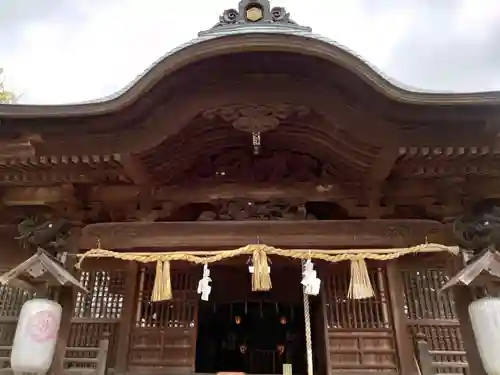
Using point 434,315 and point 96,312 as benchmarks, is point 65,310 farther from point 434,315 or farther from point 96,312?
point 434,315

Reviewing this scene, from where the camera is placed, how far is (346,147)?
5363 millimetres

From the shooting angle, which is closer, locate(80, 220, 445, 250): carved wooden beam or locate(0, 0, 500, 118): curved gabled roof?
locate(0, 0, 500, 118): curved gabled roof

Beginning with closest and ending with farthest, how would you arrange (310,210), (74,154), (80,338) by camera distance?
(74,154), (80,338), (310,210)

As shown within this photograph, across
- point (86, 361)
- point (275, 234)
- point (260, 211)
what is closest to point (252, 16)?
point (260, 211)

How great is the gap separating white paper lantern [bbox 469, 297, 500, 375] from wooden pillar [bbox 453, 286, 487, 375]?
0.75ft

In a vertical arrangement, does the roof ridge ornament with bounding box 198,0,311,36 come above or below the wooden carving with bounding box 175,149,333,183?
above

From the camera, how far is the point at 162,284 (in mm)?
5156

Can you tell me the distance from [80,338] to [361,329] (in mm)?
3269

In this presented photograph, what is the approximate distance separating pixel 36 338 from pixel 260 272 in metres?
2.35

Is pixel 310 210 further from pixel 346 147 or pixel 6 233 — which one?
pixel 6 233

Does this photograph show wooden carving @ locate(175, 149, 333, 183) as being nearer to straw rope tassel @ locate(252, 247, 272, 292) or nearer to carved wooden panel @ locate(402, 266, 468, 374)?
straw rope tassel @ locate(252, 247, 272, 292)

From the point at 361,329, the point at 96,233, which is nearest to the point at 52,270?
the point at 96,233

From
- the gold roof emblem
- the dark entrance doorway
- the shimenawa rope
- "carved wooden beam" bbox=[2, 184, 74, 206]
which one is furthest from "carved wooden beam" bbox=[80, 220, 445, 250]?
the dark entrance doorway

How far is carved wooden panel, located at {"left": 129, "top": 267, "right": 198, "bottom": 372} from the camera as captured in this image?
5.43 metres
